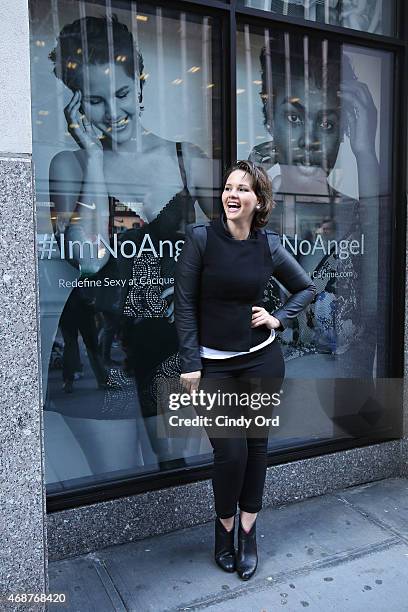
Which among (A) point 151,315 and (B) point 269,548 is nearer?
(B) point 269,548

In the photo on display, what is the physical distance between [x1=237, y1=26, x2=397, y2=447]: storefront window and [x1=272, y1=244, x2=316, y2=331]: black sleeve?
38.1 inches

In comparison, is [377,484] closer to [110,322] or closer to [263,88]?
[110,322]

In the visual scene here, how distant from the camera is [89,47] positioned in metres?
3.49

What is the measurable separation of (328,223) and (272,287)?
677mm

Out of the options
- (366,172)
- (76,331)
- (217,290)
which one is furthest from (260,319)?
(366,172)

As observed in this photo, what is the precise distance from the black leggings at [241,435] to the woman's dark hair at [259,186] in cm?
68

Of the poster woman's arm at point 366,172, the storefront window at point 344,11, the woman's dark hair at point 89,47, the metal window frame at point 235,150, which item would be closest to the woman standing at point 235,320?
the metal window frame at point 235,150

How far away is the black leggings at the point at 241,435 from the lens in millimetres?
2953

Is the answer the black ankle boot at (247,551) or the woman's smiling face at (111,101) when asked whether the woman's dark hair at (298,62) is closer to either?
the woman's smiling face at (111,101)

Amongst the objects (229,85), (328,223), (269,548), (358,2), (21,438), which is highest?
(358,2)

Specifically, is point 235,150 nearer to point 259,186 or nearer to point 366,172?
point 259,186

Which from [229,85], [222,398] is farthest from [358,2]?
[222,398]

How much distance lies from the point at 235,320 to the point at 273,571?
54.9 inches

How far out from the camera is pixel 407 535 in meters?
3.51
